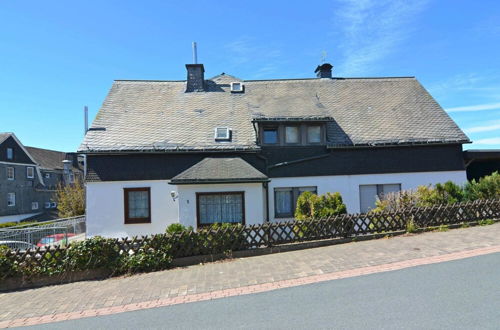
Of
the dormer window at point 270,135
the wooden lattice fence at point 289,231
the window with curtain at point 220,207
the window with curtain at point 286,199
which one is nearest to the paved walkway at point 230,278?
the wooden lattice fence at point 289,231

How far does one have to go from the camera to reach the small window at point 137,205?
14.4 metres

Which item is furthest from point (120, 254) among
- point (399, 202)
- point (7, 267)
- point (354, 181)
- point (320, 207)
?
point (354, 181)

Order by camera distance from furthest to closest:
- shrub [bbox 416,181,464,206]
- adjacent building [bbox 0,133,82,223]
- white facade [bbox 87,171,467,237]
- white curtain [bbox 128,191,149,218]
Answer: adjacent building [bbox 0,133,82,223] < white curtain [bbox 128,191,149,218] < white facade [bbox 87,171,467,237] < shrub [bbox 416,181,464,206]

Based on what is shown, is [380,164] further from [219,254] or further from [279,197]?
[219,254]

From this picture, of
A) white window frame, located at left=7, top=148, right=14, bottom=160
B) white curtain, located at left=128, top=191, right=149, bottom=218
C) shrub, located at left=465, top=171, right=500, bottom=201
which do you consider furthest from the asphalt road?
white window frame, located at left=7, top=148, right=14, bottom=160

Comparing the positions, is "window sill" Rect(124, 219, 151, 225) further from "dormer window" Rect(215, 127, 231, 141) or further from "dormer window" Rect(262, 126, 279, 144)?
"dormer window" Rect(262, 126, 279, 144)

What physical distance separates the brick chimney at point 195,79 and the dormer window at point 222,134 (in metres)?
4.42

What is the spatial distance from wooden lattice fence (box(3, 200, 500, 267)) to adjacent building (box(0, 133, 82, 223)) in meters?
26.4

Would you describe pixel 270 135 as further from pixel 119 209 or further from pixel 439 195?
pixel 119 209

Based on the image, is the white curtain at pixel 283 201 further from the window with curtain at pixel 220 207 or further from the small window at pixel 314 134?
the small window at pixel 314 134

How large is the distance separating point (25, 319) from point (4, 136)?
38.5 meters

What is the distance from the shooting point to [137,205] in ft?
47.6

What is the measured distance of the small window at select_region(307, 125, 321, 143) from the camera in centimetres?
1582

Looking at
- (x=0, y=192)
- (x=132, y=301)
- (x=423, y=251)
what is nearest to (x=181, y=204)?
(x=132, y=301)
